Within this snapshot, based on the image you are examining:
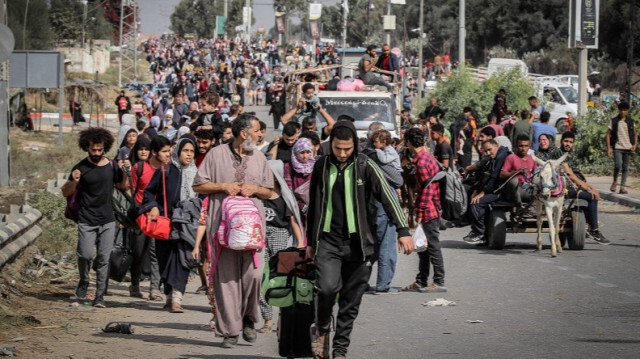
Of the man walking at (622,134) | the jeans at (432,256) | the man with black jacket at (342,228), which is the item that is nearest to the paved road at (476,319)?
the jeans at (432,256)

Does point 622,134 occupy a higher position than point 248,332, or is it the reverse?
point 622,134

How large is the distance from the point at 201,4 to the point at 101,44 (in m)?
75.3

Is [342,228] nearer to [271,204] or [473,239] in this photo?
[271,204]

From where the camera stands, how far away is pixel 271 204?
10.5 metres

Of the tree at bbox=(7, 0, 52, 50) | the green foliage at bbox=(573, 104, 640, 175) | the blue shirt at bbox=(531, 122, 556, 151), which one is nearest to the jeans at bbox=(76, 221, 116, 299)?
the blue shirt at bbox=(531, 122, 556, 151)

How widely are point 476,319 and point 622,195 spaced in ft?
47.9

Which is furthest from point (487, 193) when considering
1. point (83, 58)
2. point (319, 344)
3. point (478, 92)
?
point (83, 58)

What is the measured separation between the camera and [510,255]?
54.0 feet

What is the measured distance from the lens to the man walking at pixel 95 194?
11711 mm

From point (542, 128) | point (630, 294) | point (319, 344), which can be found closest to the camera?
point (319, 344)

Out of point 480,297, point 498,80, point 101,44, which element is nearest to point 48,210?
point 480,297

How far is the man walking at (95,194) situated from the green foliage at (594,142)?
20.9 metres

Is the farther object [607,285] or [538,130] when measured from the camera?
[538,130]

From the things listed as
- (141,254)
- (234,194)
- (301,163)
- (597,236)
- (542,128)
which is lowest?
(597,236)
